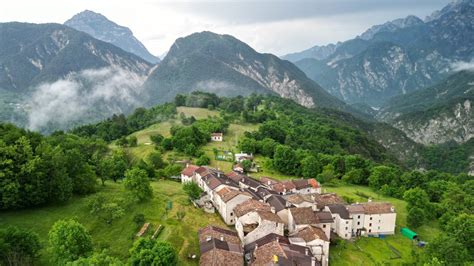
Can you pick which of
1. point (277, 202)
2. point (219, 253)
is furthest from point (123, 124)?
point (219, 253)

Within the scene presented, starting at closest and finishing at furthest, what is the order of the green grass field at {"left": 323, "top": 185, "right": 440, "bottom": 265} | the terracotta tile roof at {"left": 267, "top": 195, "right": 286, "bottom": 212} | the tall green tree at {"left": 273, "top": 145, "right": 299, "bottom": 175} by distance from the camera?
the green grass field at {"left": 323, "top": 185, "right": 440, "bottom": 265}, the terracotta tile roof at {"left": 267, "top": 195, "right": 286, "bottom": 212}, the tall green tree at {"left": 273, "top": 145, "right": 299, "bottom": 175}

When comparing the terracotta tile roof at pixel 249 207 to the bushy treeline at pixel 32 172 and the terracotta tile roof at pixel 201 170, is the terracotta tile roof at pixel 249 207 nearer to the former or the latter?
the terracotta tile roof at pixel 201 170

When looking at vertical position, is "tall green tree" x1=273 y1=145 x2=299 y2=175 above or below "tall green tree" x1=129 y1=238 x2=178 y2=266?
below

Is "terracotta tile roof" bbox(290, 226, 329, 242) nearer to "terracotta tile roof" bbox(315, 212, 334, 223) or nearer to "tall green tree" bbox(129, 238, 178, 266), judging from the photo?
"terracotta tile roof" bbox(315, 212, 334, 223)

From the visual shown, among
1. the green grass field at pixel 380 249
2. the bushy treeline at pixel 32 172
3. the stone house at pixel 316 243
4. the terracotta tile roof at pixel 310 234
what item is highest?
the bushy treeline at pixel 32 172

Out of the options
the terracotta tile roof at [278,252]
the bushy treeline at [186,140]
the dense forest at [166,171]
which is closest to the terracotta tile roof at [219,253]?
the terracotta tile roof at [278,252]

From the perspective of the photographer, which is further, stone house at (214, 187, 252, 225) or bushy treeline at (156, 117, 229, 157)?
bushy treeline at (156, 117, 229, 157)

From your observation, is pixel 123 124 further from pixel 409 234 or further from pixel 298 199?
pixel 409 234

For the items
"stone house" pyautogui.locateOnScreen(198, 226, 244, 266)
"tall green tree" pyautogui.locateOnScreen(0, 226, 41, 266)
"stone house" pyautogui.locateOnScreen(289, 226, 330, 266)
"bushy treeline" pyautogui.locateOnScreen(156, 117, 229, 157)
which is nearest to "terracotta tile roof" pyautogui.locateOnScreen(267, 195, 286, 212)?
"stone house" pyautogui.locateOnScreen(289, 226, 330, 266)

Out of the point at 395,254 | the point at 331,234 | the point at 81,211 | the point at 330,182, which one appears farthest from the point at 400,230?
the point at 81,211
